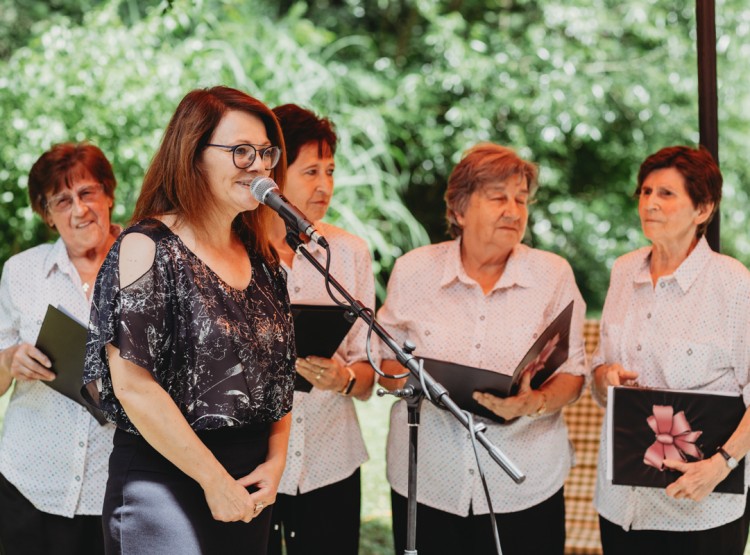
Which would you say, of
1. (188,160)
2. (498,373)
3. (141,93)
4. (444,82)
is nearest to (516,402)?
(498,373)

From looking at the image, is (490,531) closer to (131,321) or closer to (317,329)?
(317,329)

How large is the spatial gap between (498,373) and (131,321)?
1.11 m

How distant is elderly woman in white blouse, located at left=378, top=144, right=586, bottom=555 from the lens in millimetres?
2992

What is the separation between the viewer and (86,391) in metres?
2.48

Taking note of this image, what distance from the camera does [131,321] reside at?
1990mm

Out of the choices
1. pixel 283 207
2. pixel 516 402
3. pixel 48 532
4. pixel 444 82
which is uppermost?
pixel 444 82

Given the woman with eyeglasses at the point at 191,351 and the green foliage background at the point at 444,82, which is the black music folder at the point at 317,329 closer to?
the woman with eyeglasses at the point at 191,351

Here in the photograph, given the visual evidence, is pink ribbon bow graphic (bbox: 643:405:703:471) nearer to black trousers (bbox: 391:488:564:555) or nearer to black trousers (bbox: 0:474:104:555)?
black trousers (bbox: 391:488:564:555)

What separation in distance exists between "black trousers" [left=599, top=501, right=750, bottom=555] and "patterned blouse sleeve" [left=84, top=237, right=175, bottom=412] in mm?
1645

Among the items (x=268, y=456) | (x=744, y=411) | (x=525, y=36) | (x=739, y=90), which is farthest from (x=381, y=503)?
(x=739, y=90)

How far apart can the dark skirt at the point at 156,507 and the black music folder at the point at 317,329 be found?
23.0 inches

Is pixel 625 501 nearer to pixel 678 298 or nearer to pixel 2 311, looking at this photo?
pixel 678 298

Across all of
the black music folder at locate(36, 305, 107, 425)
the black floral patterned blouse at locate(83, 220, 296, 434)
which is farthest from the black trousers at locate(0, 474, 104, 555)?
the black floral patterned blouse at locate(83, 220, 296, 434)

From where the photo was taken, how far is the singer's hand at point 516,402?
279 cm
